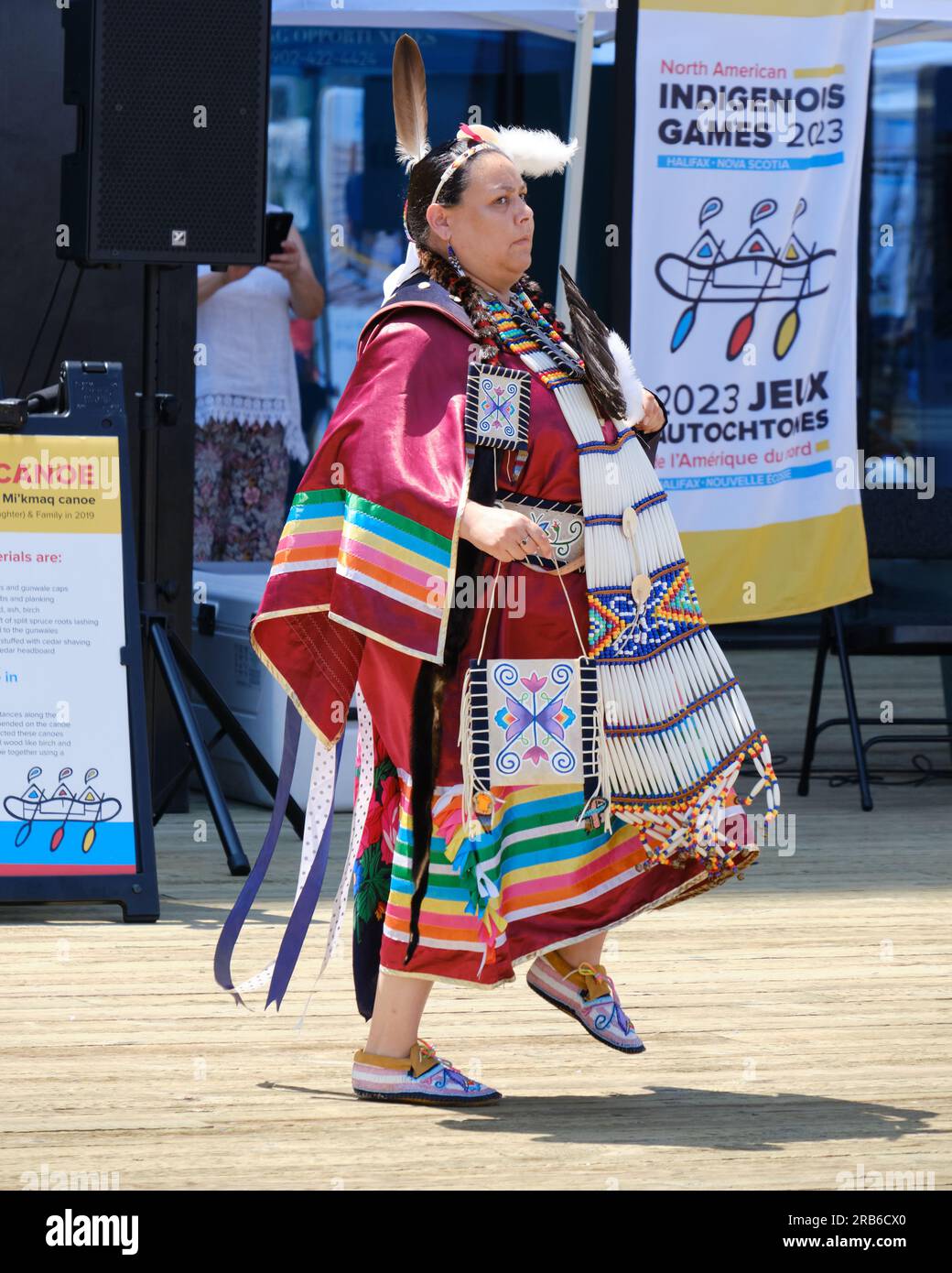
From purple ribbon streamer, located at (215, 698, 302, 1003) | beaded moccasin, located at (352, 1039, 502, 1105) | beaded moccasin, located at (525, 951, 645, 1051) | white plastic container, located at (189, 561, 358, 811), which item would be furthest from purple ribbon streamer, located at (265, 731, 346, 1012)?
white plastic container, located at (189, 561, 358, 811)

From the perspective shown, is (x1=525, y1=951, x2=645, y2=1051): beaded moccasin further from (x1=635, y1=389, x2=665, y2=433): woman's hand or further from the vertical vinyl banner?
the vertical vinyl banner

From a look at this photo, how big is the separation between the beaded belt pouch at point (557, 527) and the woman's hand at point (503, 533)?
158mm

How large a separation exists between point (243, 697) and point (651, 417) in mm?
3059

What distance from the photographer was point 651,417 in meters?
3.63

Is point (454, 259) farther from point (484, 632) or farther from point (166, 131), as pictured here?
point (166, 131)

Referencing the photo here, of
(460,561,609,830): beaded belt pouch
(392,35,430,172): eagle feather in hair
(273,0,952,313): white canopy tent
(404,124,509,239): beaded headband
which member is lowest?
(460,561,609,830): beaded belt pouch

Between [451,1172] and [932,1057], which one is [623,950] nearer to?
[932,1057]

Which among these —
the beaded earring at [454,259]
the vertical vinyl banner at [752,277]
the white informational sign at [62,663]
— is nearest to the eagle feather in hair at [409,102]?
the beaded earring at [454,259]

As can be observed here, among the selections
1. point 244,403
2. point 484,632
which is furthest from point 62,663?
point 244,403

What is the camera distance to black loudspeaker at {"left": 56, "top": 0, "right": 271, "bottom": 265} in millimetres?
5418

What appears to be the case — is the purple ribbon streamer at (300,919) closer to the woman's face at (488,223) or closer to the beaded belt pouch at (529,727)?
the beaded belt pouch at (529,727)

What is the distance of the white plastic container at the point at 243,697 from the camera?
6281 mm

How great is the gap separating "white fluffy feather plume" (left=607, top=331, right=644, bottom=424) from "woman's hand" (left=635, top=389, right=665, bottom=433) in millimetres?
16

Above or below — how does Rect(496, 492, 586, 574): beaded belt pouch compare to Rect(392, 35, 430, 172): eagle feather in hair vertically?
below
